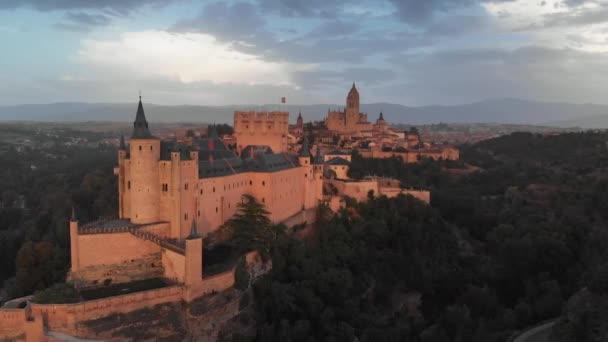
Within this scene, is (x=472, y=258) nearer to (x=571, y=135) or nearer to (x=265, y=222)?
(x=265, y=222)

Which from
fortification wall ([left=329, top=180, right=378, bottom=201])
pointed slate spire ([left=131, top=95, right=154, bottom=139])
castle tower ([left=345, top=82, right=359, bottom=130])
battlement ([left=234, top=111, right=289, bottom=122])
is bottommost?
fortification wall ([left=329, top=180, right=378, bottom=201])

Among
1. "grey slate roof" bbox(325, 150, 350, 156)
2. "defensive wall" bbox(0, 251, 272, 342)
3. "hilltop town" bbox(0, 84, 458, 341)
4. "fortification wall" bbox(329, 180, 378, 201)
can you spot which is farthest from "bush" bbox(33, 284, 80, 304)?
"grey slate roof" bbox(325, 150, 350, 156)

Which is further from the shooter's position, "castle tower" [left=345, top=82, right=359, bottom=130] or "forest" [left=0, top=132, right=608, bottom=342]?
"castle tower" [left=345, top=82, right=359, bottom=130]

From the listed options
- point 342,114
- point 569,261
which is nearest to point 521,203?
point 569,261

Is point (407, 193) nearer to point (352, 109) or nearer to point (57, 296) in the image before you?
point (57, 296)

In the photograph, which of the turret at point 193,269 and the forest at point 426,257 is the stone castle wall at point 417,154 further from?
the turret at point 193,269

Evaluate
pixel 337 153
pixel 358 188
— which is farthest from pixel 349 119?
pixel 358 188

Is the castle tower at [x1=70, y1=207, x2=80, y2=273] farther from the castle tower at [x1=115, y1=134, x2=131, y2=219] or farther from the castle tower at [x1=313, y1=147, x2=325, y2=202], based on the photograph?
the castle tower at [x1=313, y1=147, x2=325, y2=202]
